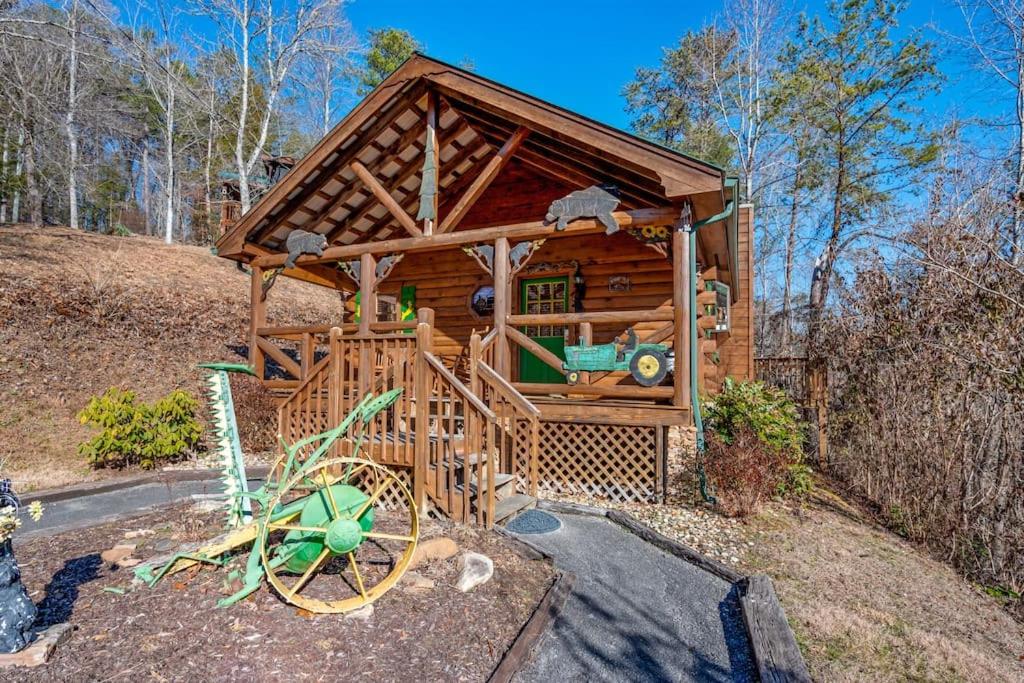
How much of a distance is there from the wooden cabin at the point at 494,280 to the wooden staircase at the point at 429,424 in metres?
0.02

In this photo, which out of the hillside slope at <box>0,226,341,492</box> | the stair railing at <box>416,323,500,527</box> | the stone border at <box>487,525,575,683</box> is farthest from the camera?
the hillside slope at <box>0,226,341,492</box>

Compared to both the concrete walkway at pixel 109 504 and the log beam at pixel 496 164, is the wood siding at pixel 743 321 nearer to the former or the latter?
the log beam at pixel 496 164

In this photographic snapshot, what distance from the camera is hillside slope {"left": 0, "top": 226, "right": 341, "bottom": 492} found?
8.52 meters

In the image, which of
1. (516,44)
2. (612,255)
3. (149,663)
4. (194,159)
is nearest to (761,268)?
(516,44)

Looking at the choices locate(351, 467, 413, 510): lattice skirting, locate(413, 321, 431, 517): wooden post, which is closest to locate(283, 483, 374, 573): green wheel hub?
locate(413, 321, 431, 517): wooden post

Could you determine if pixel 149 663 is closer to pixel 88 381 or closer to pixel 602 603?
pixel 602 603

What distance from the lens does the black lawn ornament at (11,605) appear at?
8.45ft

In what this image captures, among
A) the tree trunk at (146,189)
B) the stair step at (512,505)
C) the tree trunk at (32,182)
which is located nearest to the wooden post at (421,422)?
the stair step at (512,505)

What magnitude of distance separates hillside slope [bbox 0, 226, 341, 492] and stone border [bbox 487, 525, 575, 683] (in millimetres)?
6222

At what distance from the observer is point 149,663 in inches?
105

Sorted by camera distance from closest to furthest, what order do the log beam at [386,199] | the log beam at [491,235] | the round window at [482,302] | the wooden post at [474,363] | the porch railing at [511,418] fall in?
the porch railing at [511,418] < the wooden post at [474,363] < the log beam at [491,235] < the log beam at [386,199] < the round window at [482,302]

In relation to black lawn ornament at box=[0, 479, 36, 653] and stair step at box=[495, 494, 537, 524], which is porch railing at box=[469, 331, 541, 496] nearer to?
stair step at box=[495, 494, 537, 524]

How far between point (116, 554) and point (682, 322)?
5.77 m

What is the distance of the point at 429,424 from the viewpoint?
5.48 metres
